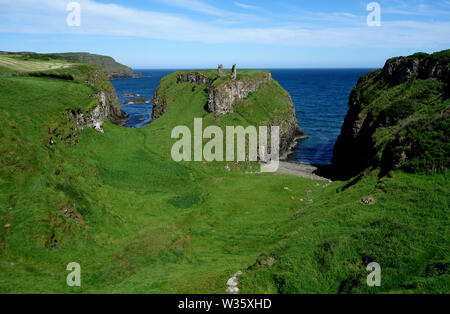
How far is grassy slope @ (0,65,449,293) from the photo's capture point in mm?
18641

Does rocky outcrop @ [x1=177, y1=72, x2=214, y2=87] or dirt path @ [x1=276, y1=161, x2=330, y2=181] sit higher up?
rocky outcrop @ [x1=177, y1=72, x2=214, y2=87]

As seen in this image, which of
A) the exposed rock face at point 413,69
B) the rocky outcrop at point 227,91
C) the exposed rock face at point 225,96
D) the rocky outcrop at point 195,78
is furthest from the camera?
the rocky outcrop at point 195,78

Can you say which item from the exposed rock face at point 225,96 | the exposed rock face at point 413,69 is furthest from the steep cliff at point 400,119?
the exposed rock face at point 225,96

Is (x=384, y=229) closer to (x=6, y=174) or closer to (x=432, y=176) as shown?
(x=432, y=176)

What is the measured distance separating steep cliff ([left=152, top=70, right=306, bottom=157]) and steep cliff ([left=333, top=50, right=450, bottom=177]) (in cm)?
2160

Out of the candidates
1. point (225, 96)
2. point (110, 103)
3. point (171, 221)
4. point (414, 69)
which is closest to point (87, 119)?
point (171, 221)

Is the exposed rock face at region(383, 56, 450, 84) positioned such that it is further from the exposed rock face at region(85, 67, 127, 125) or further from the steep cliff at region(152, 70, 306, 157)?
the exposed rock face at region(85, 67, 127, 125)

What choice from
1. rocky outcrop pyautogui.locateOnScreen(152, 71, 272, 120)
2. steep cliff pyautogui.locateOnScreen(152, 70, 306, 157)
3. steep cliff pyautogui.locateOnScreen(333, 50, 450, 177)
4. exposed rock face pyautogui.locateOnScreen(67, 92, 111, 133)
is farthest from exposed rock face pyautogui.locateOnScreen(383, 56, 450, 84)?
exposed rock face pyautogui.locateOnScreen(67, 92, 111, 133)

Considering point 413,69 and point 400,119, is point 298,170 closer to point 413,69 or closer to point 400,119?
point 400,119

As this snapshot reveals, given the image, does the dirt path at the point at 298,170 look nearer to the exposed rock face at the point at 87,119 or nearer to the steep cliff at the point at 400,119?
the steep cliff at the point at 400,119

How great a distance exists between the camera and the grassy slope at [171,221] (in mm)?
18641

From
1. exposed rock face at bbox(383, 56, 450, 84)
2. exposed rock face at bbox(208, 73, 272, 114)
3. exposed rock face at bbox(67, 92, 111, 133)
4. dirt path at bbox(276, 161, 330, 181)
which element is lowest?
dirt path at bbox(276, 161, 330, 181)

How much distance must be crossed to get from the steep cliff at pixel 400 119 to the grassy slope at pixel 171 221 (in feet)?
10.9

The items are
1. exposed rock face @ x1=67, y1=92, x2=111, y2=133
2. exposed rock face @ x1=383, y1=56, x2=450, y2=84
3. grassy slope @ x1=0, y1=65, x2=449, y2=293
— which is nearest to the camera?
grassy slope @ x1=0, y1=65, x2=449, y2=293
